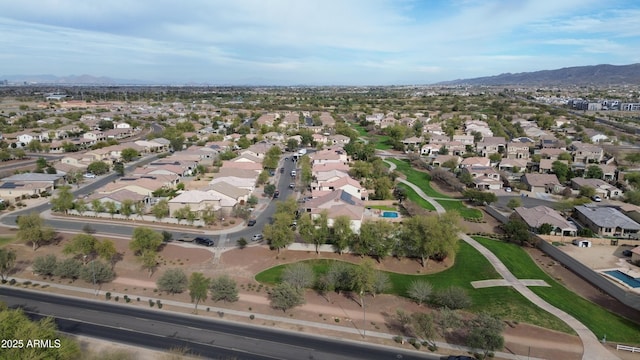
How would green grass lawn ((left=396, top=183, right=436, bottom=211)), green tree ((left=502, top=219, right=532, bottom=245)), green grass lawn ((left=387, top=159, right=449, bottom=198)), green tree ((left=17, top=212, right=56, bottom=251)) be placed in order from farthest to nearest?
green grass lawn ((left=387, top=159, right=449, bottom=198))
green grass lawn ((left=396, top=183, right=436, bottom=211))
green tree ((left=502, top=219, right=532, bottom=245))
green tree ((left=17, top=212, right=56, bottom=251))

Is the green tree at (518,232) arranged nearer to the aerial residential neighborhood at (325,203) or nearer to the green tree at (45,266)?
the aerial residential neighborhood at (325,203)

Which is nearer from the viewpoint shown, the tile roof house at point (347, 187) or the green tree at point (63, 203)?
the green tree at point (63, 203)

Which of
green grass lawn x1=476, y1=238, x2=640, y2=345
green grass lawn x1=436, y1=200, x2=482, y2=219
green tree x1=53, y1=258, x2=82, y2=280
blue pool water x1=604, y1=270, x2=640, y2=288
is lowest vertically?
green grass lawn x1=476, y1=238, x2=640, y2=345

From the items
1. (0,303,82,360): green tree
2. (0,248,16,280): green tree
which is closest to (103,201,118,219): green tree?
(0,248,16,280): green tree

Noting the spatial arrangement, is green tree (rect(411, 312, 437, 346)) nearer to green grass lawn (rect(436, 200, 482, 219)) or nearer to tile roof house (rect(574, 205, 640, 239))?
green grass lawn (rect(436, 200, 482, 219))

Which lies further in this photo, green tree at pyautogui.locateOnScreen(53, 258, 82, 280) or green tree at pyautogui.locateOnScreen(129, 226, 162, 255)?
green tree at pyautogui.locateOnScreen(129, 226, 162, 255)

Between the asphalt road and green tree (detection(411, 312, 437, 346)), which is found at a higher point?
green tree (detection(411, 312, 437, 346))

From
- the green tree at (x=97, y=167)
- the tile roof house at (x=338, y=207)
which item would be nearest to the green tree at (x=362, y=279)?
the tile roof house at (x=338, y=207)
